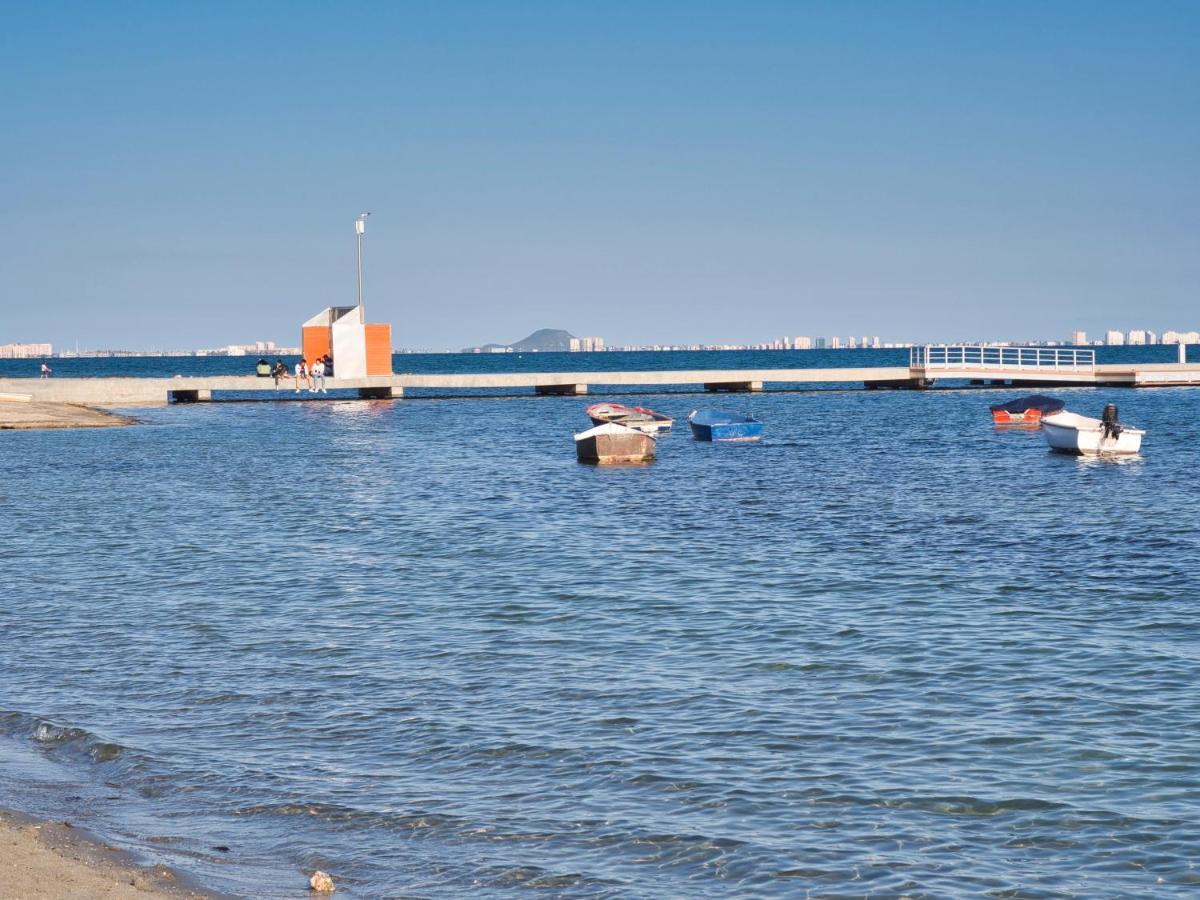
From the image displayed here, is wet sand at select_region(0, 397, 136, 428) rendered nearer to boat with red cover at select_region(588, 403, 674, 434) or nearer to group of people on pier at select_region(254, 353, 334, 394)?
group of people on pier at select_region(254, 353, 334, 394)

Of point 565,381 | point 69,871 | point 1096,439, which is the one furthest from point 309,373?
point 69,871

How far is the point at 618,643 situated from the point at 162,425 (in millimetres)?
55260

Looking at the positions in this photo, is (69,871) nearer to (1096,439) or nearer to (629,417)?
(1096,439)

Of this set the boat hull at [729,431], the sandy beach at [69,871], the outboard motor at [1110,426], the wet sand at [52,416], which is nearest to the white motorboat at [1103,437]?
the outboard motor at [1110,426]

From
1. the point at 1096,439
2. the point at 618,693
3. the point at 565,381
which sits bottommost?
the point at 618,693

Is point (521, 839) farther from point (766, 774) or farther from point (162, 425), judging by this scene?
point (162, 425)

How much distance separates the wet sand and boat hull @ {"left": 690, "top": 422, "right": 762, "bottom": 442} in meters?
29.3

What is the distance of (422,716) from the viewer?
13.2 metres

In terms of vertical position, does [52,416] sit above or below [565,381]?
below

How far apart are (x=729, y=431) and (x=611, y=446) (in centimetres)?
1221

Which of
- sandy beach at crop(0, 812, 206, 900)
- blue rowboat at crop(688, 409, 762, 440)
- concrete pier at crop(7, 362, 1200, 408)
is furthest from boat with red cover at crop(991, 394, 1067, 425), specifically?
sandy beach at crop(0, 812, 206, 900)

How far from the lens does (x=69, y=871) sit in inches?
332

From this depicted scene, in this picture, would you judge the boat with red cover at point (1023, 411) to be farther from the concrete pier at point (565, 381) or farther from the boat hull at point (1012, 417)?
the concrete pier at point (565, 381)

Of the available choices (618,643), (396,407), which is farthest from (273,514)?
(396,407)
